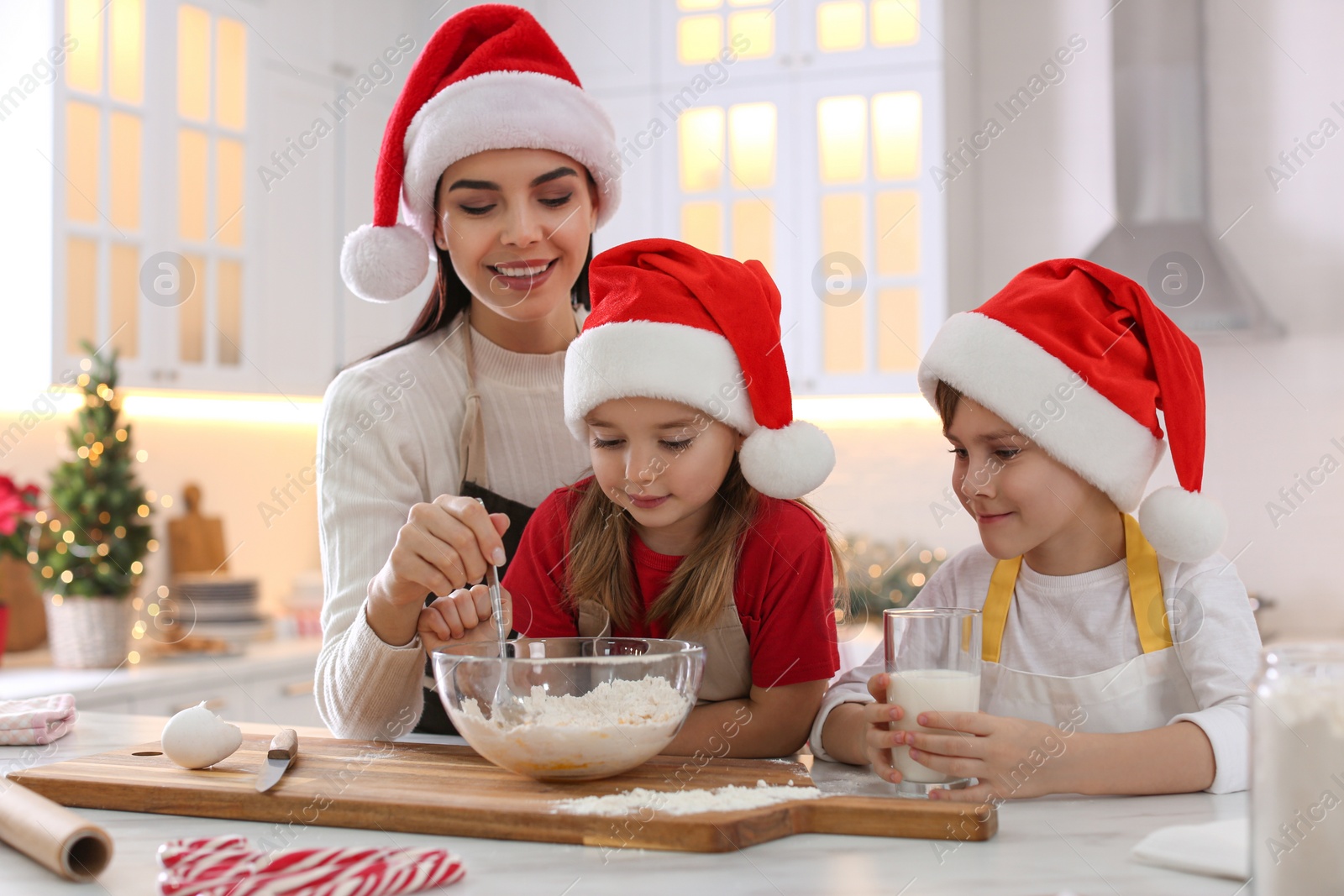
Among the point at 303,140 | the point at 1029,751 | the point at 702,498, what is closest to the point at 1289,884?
the point at 1029,751

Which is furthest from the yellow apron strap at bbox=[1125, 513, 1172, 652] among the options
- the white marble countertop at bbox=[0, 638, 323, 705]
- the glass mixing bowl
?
the white marble countertop at bbox=[0, 638, 323, 705]

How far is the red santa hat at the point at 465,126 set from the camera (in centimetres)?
153

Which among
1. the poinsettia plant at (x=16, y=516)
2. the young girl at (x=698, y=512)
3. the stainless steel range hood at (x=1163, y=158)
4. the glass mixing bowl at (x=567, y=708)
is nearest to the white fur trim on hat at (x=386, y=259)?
the young girl at (x=698, y=512)

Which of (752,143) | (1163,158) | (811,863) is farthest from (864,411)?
(811,863)

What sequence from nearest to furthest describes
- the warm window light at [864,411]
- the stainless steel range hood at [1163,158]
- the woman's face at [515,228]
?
the woman's face at [515,228]
the stainless steel range hood at [1163,158]
the warm window light at [864,411]

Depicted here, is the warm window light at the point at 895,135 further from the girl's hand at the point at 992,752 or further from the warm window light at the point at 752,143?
the girl's hand at the point at 992,752

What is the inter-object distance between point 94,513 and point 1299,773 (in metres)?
2.62

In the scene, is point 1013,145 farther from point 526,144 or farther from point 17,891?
point 17,891

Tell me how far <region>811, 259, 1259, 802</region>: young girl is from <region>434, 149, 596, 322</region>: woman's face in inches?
19.0

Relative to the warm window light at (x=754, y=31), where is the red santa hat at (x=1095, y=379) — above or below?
below

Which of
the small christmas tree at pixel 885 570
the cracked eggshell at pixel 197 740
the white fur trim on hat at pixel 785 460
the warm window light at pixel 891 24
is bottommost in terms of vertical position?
the small christmas tree at pixel 885 570

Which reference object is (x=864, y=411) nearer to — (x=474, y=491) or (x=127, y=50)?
(x=127, y=50)

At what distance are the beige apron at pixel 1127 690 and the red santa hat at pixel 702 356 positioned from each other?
1.02 ft

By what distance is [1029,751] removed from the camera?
1.04 metres
